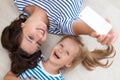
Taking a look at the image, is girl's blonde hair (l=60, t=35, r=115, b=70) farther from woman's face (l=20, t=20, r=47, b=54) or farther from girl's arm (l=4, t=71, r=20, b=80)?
girl's arm (l=4, t=71, r=20, b=80)

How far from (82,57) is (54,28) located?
0.66ft

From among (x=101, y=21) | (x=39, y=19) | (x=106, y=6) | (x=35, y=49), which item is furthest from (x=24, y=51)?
(x=106, y=6)

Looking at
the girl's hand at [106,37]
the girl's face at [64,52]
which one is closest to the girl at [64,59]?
the girl's face at [64,52]

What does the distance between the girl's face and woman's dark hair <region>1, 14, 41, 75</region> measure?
0.31ft

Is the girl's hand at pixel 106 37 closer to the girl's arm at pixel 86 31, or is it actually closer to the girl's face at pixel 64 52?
the girl's arm at pixel 86 31

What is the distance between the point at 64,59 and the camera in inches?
52.6

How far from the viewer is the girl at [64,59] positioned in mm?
1338

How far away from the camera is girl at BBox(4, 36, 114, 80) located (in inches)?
52.7

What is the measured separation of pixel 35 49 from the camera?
135cm

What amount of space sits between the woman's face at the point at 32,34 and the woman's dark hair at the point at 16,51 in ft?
0.11

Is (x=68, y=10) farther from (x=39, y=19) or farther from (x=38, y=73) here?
(x=38, y=73)

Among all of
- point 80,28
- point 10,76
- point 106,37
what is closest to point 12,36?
point 10,76

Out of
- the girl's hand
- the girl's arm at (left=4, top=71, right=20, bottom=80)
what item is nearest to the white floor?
the girl's arm at (left=4, top=71, right=20, bottom=80)

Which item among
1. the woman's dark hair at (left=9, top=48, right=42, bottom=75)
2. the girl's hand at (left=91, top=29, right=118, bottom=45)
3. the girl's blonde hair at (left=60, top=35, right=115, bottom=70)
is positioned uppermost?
the girl's hand at (left=91, top=29, right=118, bottom=45)
